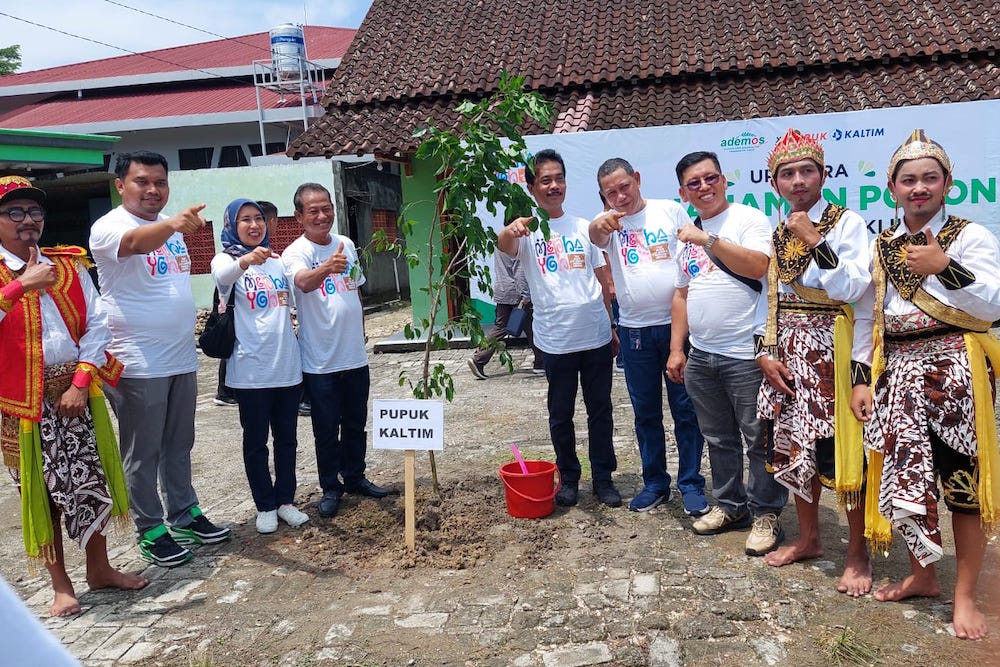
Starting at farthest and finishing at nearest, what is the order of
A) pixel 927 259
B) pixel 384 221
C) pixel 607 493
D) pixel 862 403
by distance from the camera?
pixel 384 221, pixel 607 493, pixel 862 403, pixel 927 259

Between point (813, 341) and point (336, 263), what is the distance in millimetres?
2442

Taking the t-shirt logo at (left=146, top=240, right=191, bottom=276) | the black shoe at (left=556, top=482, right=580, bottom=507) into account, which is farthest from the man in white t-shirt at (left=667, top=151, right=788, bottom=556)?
the t-shirt logo at (left=146, top=240, right=191, bottom=276)

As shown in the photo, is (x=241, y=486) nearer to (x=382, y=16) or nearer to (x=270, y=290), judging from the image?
(x=270, y=290)

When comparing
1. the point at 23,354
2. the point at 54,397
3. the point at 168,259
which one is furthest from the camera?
the point at 168,259

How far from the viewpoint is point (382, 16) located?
46.4 feet

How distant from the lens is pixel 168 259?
3.88 m

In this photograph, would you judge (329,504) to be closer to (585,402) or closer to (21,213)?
(585,402)

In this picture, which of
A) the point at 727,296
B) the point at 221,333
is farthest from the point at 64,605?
the point at 727,296

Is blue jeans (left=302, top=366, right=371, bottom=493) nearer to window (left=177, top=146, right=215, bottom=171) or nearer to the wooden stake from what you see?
the wooden stake

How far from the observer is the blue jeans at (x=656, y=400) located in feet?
13.5

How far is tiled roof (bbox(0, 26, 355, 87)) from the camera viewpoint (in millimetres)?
22109

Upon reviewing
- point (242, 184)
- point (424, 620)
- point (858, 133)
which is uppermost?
point (242, 184)

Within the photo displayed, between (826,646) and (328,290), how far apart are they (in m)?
3.01

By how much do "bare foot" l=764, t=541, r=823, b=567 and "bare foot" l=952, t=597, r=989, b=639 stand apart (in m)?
0.72
